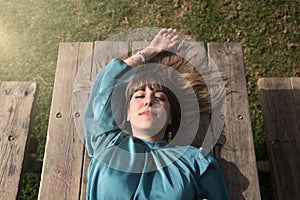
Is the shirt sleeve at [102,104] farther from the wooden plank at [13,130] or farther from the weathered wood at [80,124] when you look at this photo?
the wooden plank at [13,130]

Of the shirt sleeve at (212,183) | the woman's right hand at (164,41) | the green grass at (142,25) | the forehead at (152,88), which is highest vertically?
the green grass at (142,25)

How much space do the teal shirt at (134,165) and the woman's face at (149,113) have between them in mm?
65

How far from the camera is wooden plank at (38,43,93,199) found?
2.25m

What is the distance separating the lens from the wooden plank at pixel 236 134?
227 centimetres

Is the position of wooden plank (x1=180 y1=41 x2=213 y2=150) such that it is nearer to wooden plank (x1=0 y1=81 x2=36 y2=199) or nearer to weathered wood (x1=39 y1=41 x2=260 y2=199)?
weathered wood (x1=39 y1=41 x2=260 y2=199)

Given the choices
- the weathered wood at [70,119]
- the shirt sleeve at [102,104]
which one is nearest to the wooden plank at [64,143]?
the weathered wood at [70,119]

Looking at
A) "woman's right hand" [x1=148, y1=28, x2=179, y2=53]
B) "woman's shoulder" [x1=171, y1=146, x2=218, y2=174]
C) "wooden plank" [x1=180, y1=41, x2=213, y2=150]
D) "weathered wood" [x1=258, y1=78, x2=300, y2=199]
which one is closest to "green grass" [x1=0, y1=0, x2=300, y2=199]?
"weathered wood" [x1=258, y1=78, x2=300, y2=199]

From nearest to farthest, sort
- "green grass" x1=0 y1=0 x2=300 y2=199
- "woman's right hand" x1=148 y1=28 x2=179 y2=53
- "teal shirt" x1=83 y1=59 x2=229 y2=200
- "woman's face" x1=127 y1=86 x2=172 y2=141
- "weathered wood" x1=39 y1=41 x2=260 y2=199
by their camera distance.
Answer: "teal shirt" x1=83 y1=59 x2=229 y2=200, "woman's face" x1=127 y1=86 x2=172 y2=141, "weathered wood" x1=39 y1=41 x2=260 y2=199, "woman's right hand" x1=148 y1=28 x2=179 y2=53, "green grass" x1=0 y1=0 x2=300 y2=199

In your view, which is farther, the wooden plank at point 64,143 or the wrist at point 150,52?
the wrist at point 150,52

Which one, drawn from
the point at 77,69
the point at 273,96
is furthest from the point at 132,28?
the point at 273,96

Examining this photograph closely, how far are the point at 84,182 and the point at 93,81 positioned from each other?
26.0 inches

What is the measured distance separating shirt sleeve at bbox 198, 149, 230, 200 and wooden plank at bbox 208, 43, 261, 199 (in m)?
0.18

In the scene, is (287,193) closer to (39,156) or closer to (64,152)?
(64,152)

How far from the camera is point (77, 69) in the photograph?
8.59ft
